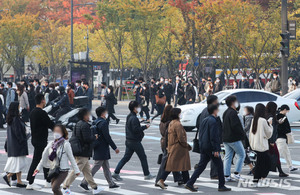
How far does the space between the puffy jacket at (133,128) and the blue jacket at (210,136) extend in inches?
53.4

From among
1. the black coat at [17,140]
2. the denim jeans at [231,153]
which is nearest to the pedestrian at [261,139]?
the denim jeans at [231,153]

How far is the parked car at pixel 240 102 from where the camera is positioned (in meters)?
22.7

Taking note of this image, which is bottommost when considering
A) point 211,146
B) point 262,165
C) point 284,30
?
point 262,165

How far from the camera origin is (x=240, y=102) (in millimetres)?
23406

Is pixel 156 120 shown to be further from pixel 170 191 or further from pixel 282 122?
pixel 170 191

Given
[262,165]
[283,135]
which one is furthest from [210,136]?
[283,135]

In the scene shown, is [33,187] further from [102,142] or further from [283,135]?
[283,135]

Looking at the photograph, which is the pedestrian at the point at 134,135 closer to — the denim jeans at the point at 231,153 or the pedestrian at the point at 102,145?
the pedestrian at the point at 102,145

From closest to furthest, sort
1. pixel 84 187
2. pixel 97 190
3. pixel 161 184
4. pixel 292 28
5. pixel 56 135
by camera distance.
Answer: pixel 56 135
pixel 97 190
pixel 84 187
pixel 161 184
pixel 292 28

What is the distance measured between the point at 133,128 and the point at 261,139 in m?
2.23

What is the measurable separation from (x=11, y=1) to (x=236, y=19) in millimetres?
36120

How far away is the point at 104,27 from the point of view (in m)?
49.7

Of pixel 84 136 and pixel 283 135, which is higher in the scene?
pixel 84 136

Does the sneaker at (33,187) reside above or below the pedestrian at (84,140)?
below
